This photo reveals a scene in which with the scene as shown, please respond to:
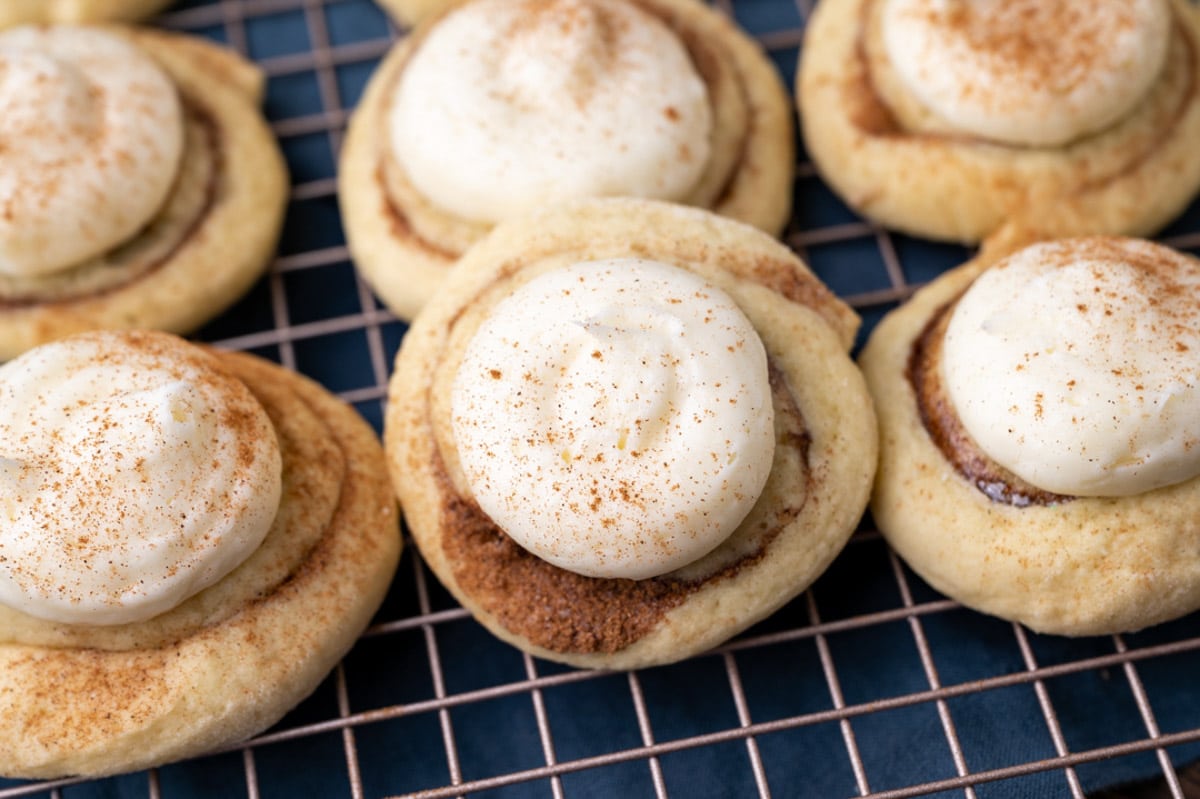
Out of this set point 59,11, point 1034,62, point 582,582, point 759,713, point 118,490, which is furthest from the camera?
point 59,11

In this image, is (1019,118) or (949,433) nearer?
(949,433)

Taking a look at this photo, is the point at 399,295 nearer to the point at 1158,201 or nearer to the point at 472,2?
the point at 472,2

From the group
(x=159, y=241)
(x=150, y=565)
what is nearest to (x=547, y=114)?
(x=159, y=241)

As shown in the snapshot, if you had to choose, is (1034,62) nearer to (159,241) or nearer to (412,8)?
(412,8)

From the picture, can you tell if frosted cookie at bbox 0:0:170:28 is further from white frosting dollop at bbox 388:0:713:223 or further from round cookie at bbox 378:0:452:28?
white frosting dollop at bbox 388:0:713:223

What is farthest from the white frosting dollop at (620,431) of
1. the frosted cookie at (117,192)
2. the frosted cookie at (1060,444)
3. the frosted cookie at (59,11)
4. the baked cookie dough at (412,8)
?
the frosted cookie at (59,11)

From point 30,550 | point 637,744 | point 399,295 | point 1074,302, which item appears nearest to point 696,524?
point 637,744
